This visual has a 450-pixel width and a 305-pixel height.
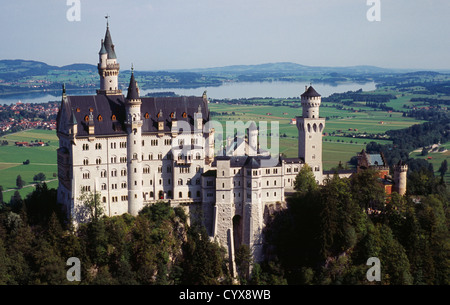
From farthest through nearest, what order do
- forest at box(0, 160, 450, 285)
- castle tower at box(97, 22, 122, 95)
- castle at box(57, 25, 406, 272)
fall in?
1. castle tower at box(97, 22, 122, 95)
2. castle at box(57, 25, 406, 272)
3. forest at box(0, 160, 450, 285)

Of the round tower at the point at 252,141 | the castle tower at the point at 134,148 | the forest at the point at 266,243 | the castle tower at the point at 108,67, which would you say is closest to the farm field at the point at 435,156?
the forest at the point at 266,243

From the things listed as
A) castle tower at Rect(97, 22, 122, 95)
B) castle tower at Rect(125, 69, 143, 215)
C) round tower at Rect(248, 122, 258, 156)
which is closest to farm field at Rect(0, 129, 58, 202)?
castle tower at Rect(97, 22, 122, 95)

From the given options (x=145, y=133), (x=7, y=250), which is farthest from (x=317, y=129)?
(x=7, y=250)

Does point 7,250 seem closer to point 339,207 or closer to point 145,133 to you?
point 145,133

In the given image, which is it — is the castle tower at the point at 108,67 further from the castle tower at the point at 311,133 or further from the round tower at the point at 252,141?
the castle tower at the point at 311,133

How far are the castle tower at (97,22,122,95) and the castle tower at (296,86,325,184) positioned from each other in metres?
26.3

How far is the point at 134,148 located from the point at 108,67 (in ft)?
47.5

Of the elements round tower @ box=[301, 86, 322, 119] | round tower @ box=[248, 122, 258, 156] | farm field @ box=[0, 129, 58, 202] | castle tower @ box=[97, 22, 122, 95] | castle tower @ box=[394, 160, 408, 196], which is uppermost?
castle tower @ box=[97, 22, 122, 95]

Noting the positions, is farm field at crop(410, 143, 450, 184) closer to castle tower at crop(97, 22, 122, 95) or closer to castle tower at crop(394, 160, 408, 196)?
castle tower at crop(394, 160, 408, 196)

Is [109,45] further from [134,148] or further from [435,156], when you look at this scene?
[435,156]

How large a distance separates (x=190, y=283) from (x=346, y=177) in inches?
1092

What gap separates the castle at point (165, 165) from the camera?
69938mm

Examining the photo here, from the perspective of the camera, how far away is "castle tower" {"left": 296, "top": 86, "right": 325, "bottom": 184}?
262 ft

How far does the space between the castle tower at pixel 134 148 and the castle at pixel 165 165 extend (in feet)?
0.41
